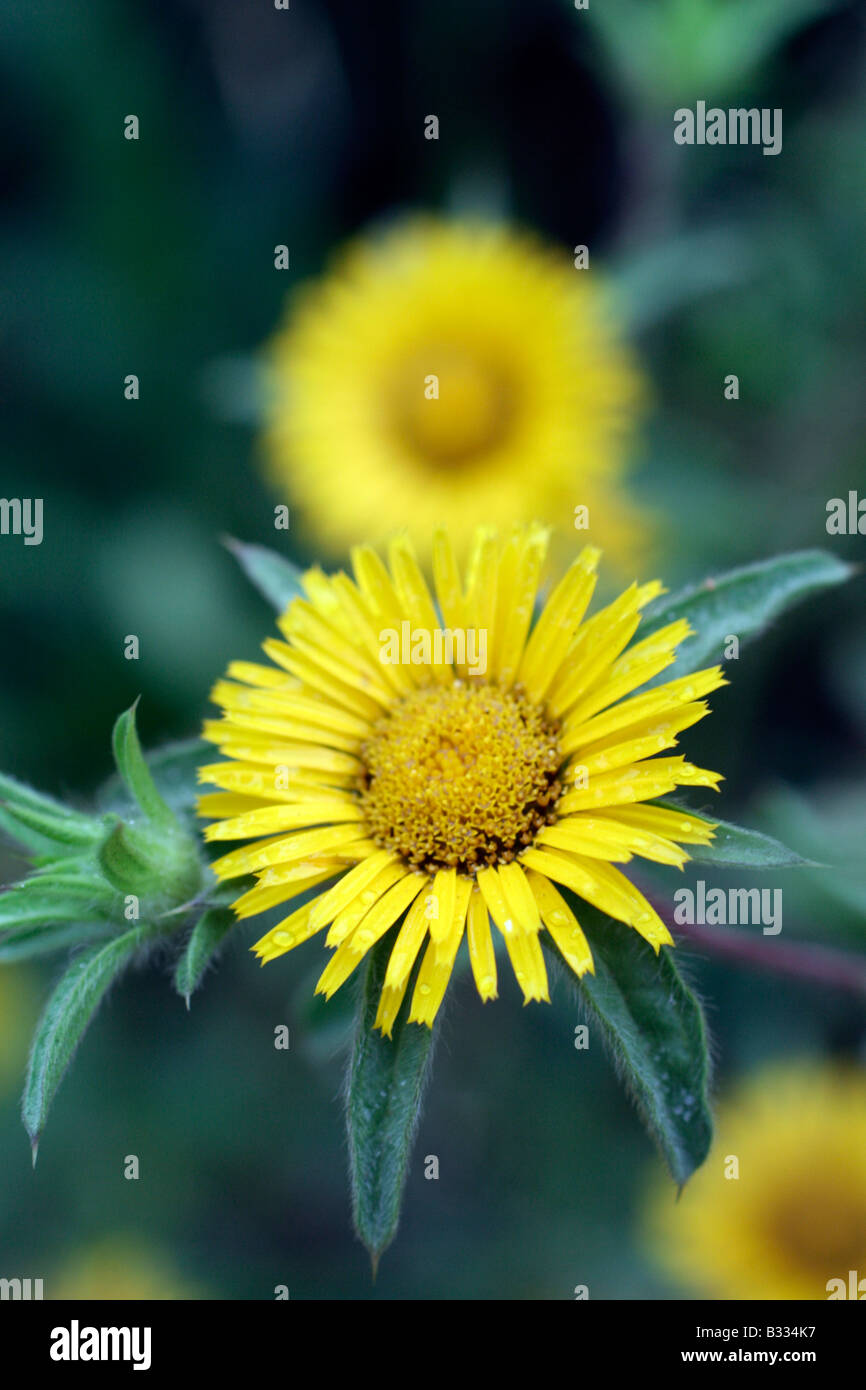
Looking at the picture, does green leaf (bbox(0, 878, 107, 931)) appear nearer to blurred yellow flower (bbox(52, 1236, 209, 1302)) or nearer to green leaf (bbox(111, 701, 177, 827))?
green leaf (bbox(111, 701, 177, 827))

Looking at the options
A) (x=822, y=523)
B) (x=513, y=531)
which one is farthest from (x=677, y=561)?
(x=513, y=531)

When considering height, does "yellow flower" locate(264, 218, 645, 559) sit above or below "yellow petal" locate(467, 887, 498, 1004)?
above

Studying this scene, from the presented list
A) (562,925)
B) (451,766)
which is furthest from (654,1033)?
(451,766)

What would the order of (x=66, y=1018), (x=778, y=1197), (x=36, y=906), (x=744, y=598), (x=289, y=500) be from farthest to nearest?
(x=289, y=500)
(x=778, y=1197)
(x=744, y=598)
(x=36, y=906)
(x=66, y=1018)

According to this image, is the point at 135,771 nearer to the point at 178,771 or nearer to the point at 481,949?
the point at 178,771

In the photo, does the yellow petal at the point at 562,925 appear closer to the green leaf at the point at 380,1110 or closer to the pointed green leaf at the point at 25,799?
the green leaf at the point at 380,1110

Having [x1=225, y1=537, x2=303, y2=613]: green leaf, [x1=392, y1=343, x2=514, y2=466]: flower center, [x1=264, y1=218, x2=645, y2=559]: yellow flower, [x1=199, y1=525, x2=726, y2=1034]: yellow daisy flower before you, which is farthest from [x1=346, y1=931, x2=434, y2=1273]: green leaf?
[x1=392, y1=343, x2=514, y2=466]: flower center
